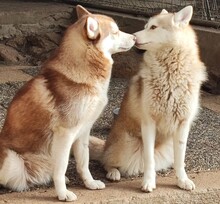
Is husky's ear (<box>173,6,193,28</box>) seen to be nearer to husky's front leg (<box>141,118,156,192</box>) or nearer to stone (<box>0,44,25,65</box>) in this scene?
Answer: husky's front leg (<box>141,118,156,192</box>)

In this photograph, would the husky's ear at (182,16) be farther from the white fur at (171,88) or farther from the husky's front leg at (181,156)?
the husky's front leg at (181,156)

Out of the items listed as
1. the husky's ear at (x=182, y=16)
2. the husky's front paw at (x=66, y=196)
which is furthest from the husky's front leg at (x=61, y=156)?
the husky's ear at (x=182, y=16)

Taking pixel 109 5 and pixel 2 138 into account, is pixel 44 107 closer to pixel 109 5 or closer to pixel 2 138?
pixel 2 138

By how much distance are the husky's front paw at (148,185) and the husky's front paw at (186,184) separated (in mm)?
203

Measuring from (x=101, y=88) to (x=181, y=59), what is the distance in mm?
677

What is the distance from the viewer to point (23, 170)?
3857 millimetres

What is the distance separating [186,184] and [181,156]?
0.21m

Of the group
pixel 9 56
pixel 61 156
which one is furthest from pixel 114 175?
pixel 9 56

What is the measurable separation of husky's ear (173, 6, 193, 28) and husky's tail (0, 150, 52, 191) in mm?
1392

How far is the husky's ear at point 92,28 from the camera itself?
11.9ft

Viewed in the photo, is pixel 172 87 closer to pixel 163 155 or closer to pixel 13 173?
pixel 163 155

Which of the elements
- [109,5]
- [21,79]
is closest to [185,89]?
[21,79]

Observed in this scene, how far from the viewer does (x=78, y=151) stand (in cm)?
401

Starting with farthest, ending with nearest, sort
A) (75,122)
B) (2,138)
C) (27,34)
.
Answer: (27,34) → (2,138) → (75,122)
